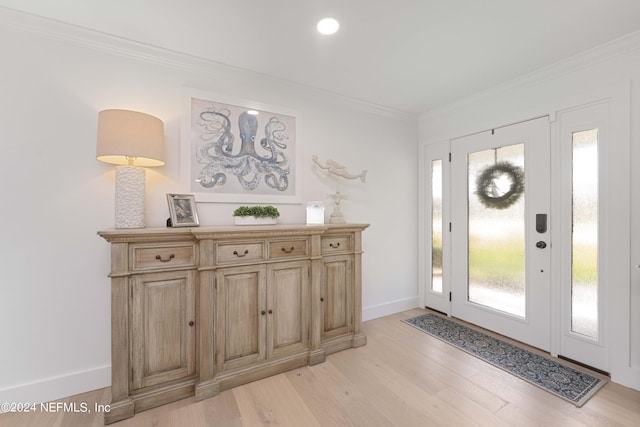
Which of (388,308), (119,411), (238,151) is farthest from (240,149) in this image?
(388,308)

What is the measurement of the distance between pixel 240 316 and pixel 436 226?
2.59 m

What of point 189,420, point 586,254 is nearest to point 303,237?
point 189,420

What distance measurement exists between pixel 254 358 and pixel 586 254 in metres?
2.79

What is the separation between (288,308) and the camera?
85.0 inches

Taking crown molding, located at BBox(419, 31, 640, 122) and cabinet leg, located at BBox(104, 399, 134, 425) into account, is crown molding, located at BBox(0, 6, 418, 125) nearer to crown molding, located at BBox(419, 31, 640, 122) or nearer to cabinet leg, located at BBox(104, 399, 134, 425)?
crown molding, located at BBox(419, 31, 640, 122)

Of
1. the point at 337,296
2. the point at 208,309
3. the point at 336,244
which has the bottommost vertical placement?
the point at 337,296

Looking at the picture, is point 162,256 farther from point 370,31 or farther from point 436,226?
point 436,226

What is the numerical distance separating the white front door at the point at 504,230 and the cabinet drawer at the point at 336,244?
1459 mm

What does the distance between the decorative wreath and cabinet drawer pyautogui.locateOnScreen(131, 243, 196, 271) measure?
2.87 metres

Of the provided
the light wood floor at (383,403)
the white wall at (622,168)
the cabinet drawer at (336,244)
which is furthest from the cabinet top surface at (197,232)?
the white wall at (622,168)

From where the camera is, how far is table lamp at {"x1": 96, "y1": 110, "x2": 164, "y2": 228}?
5.61 ft

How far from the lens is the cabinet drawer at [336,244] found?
2.40 m

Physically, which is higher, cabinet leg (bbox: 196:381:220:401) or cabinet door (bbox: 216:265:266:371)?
cabinet door (bbox: 216:265:266:371)

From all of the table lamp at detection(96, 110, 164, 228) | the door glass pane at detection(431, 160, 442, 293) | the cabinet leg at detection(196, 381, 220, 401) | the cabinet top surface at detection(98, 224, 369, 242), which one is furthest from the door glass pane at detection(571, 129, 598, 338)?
the table lamp at detection(96, 110, 164, 228)
